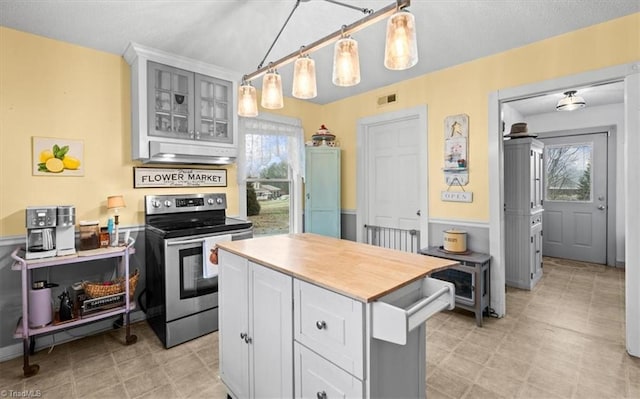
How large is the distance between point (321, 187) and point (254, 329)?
276 centimetres

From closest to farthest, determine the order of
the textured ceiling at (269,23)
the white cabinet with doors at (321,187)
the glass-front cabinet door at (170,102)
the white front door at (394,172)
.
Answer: the textured ceiling at (269,23) < the glass-front cabinet door at (170,102) < the white front door at (394,172) < the white cabinet with doors at (321,187)

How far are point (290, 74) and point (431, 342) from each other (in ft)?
9.89

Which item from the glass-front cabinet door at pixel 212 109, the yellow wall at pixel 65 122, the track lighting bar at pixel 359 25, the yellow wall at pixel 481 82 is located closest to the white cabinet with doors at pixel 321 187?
the yellow wall at pixel 481 82

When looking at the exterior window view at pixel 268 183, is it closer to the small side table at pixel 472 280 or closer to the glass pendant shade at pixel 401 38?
the small side table at pixel 472 280

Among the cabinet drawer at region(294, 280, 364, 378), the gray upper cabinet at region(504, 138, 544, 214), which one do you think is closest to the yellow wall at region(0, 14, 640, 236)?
the gray upper cabinet at region(504, 138, 544, 214)

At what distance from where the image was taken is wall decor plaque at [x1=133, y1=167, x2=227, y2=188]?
3016 mm

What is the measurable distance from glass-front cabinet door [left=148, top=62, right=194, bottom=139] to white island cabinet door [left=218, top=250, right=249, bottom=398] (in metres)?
1.53

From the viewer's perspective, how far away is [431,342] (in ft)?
8.60

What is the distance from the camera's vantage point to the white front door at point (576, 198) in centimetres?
489

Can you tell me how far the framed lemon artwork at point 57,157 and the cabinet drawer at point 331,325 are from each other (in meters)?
2.48

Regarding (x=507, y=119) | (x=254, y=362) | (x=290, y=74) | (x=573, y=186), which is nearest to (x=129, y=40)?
(x=290, y=74)

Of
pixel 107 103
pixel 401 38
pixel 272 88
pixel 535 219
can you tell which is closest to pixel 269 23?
pixel 272 88

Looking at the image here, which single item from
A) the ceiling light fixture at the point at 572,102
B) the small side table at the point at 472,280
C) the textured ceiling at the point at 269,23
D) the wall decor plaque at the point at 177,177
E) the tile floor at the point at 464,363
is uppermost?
the textured ceiling at the point at 269,23

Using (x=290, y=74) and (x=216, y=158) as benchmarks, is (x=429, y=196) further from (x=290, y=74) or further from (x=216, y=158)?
(x=216, y=158)
